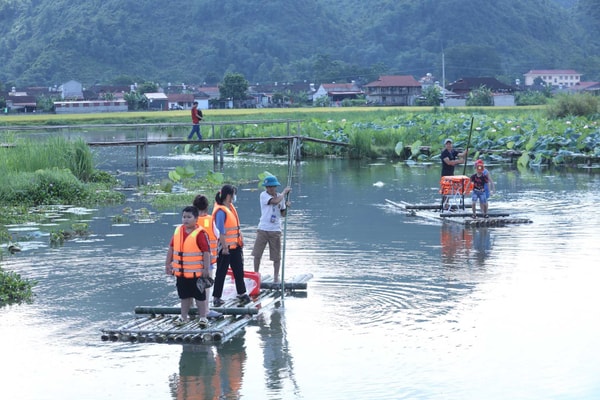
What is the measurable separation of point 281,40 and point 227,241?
461 ft

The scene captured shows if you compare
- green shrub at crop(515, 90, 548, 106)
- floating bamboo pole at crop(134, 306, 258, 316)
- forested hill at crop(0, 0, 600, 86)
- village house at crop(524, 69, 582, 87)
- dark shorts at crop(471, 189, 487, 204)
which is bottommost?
floating bamboo pole at crop(134, 306, 258, 316)

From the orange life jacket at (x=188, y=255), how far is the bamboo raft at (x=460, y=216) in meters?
10.8

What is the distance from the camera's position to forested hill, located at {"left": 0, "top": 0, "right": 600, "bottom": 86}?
463 ft

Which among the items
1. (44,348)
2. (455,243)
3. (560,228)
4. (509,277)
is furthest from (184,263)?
(560,228)

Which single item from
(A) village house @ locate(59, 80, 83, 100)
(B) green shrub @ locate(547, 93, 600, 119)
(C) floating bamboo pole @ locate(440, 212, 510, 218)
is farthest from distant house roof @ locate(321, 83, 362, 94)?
(C) floating bamboo pole @ locate(440, 212, 510, 218)

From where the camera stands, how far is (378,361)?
36.0ft

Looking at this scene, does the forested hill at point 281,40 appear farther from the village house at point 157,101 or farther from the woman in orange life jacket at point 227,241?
the woman in orange life jacket at point 227,241

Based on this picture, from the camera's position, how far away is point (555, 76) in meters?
145

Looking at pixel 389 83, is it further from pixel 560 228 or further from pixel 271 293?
pixel 271 293

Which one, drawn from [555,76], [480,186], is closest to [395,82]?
[555,76]

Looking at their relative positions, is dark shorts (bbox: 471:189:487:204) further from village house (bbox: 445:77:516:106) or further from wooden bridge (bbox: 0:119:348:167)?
village house (bbox: 445:77:516:106)

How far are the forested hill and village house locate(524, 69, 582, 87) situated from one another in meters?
4.01

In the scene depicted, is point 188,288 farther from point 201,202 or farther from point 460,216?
point 460,216

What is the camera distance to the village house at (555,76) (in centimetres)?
14262
